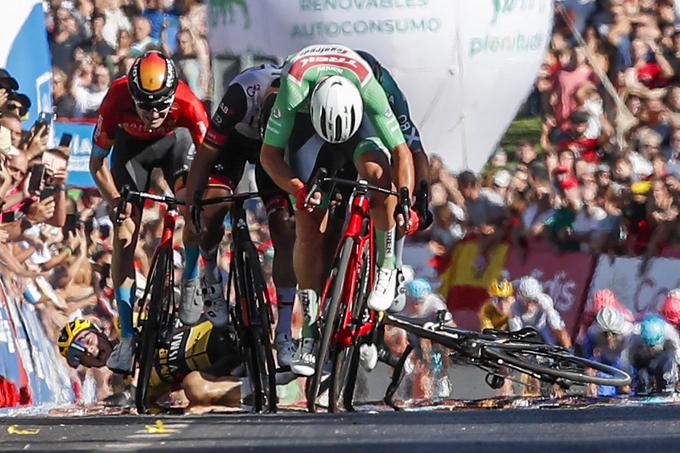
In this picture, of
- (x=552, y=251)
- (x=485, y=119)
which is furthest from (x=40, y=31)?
(x=552, y=251)

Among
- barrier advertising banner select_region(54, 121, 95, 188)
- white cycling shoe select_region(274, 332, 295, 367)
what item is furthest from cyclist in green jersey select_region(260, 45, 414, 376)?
barrier advertising banner select_region(54, 121, 95, 188)

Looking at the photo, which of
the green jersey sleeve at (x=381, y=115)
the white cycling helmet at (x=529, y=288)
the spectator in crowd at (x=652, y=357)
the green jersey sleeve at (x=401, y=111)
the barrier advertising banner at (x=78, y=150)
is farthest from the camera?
the barrier advertising banner at (x=78, y=150)

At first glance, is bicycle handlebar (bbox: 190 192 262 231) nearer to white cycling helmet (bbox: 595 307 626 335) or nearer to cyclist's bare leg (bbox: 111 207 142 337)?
cyclist's bare leg (bbox: 111 207 142 337)

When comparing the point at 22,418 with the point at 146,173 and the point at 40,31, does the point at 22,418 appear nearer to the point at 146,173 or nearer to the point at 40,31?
the point at 146,173

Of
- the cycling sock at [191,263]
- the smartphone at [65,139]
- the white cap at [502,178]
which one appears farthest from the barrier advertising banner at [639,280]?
the smartphone at [65,139]

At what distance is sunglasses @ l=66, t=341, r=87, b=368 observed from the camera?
10445 millimetres

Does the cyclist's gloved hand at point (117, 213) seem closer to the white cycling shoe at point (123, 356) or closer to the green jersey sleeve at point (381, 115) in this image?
the white cycling shoe at point (123, 356)

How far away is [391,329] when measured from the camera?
10.5 m

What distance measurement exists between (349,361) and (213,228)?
1.30 meters

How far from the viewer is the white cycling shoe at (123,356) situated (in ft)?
31.6

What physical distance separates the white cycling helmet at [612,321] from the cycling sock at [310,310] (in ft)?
7.63

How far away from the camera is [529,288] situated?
1052cm

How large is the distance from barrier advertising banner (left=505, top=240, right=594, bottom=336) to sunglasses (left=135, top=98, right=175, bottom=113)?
2.75 meters

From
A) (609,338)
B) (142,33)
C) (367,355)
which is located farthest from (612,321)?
(142,33)
